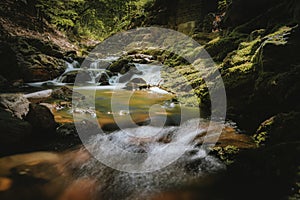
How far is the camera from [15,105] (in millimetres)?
4520

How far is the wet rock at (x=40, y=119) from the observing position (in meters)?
4.10

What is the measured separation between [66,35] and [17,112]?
691 inches

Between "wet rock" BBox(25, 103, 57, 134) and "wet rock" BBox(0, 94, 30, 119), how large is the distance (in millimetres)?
313

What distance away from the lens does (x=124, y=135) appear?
406cm

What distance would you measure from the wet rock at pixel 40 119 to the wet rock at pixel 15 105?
12.3 inches

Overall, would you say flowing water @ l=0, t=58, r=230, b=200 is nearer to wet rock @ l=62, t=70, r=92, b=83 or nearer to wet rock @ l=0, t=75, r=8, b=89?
wet rock @ l=0, t=75, r=8, b=89

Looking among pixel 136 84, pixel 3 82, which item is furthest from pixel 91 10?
pixel 3 82

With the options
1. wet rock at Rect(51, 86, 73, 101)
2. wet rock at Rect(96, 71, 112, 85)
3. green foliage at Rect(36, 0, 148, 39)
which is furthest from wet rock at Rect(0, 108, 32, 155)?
wet rock at Rect(96, 71, 112, 85)

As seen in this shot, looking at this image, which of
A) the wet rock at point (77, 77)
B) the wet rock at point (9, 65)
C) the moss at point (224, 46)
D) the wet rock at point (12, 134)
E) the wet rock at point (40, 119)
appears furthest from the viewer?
the wet rock at point (77, 77)

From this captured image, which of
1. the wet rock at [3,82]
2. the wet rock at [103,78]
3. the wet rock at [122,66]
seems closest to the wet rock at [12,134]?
the wet rock at [3,82]

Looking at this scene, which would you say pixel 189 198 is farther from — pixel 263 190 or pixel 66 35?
pixel 66 35

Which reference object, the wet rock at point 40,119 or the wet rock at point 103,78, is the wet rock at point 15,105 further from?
the wet rock at point 103,78

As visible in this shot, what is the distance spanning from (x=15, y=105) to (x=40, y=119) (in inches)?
33.1

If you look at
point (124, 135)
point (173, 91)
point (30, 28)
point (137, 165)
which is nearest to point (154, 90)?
point (173, 91)
